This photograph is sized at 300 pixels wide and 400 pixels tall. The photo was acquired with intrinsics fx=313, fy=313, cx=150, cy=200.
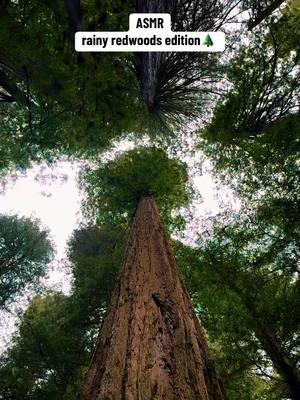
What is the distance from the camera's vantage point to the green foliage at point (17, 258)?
42.2 ft

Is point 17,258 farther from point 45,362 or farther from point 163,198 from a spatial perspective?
point 163,198

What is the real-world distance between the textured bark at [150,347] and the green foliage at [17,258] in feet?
34.5

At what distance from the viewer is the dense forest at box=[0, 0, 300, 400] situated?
2949mm

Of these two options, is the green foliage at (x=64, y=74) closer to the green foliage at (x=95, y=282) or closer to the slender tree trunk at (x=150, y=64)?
the slender tree trunk at (x=150, y=64)

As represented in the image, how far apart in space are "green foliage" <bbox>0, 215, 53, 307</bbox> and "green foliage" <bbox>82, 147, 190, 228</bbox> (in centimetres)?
426

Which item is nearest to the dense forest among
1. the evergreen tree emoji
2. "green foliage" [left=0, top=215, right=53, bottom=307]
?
the evergreen tree emoji

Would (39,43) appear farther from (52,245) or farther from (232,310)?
(52,245)

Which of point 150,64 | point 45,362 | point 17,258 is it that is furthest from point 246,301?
point 17,258

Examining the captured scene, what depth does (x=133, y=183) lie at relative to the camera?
9.00 metres

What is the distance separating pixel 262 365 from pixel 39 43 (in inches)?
273

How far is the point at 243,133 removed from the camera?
25.0 ft

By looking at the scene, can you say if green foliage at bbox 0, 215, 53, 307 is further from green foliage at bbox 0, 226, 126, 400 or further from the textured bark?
the textured bark

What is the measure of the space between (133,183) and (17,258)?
724 centimetres

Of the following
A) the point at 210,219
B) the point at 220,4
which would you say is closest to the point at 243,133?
the point at 210,219
